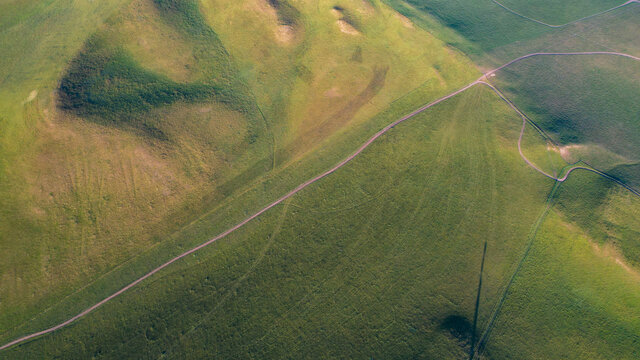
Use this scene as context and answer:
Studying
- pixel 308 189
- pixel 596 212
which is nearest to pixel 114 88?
pixel 308 189

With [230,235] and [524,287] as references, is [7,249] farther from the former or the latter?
[524,287]

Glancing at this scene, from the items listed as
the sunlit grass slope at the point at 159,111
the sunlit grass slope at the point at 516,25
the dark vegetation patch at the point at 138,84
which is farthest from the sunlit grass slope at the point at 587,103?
the dark vegetation patch at the point at 138,84

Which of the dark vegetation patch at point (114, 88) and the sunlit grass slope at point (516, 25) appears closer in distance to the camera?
the dark vegetation patch at point (114, 88)

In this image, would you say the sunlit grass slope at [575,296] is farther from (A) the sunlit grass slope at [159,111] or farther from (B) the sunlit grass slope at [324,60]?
(B) the sunlit grass slope at [324,60]

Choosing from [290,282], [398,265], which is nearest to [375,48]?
[398,265]

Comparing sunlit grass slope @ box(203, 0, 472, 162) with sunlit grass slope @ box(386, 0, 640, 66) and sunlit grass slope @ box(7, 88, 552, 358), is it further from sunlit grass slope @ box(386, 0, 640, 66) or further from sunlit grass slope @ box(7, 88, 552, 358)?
sunlit grass slope @ box(7, 88, 552, 358)

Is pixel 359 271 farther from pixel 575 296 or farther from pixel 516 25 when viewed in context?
pixel 516 25
